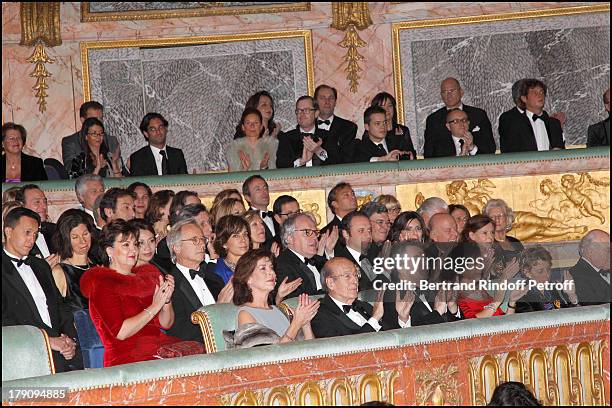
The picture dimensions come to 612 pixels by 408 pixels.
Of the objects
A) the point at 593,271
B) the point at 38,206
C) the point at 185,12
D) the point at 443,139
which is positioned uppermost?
the point at 185,12

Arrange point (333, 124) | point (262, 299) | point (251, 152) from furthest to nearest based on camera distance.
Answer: point (333, 124)
point (251, 152)
point (262, 299)

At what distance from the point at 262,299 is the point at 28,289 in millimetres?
1354

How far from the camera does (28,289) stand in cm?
681

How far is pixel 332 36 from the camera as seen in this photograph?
1363cm

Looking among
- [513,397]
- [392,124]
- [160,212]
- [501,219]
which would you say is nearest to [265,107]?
[392,124]

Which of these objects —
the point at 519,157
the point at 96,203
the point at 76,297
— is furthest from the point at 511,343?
the point at 519,157

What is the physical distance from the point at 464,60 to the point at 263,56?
2194 mm

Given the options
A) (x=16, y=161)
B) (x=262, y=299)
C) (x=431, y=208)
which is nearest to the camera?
(x=262, y=299)

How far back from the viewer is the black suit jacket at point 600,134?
11.6 m

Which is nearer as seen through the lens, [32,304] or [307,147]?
[32,304]

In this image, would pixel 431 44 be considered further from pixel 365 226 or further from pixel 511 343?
pixel 511 343

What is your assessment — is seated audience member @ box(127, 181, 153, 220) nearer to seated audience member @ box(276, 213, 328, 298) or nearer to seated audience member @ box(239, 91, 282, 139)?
seated audience member @ box(276, 213, 328, 298)

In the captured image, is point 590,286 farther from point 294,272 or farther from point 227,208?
point 227,208

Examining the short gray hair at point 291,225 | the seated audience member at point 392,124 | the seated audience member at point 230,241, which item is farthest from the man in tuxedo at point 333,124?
the seated audience member at point 230,241
